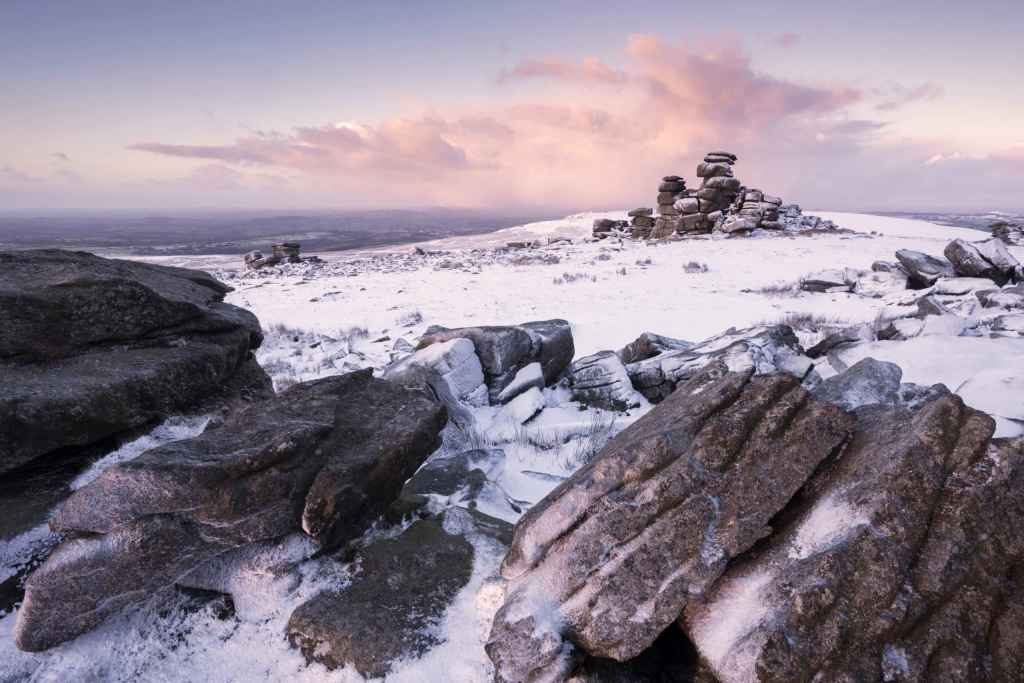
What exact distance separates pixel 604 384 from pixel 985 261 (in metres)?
12.6

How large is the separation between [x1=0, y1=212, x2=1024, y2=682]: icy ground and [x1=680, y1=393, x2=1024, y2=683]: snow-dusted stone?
127 mm

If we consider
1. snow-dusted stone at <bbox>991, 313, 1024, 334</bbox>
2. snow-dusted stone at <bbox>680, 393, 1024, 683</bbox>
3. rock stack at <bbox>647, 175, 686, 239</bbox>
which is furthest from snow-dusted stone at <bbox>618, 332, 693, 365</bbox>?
rock stack at <bbox>647, 175, 686, 239</bbox>

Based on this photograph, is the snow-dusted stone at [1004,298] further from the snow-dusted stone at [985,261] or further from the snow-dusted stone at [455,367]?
the snow-dusted stone at [455,367]

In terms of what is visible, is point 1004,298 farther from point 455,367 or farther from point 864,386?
point 455,367

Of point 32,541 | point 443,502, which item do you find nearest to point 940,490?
point 443,502

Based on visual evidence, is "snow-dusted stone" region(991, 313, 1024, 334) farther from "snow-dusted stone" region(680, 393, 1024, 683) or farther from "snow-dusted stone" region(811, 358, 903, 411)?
"snow-dusted stone" region(680, 393, 1024, 683)

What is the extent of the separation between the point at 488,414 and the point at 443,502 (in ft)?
7.91

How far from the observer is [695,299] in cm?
1363

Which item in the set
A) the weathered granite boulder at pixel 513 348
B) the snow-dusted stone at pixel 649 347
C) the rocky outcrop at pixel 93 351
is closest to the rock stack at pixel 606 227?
the snow-dusted stone at pixel 649 347

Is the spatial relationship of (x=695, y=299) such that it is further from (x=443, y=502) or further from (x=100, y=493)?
(x=100, y=493)

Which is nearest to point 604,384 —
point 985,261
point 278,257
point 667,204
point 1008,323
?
point 1008,323

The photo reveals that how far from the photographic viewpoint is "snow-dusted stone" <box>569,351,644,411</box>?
666 cm

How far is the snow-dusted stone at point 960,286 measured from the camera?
1155cm

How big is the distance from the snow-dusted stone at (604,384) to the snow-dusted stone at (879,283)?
32.3ft
